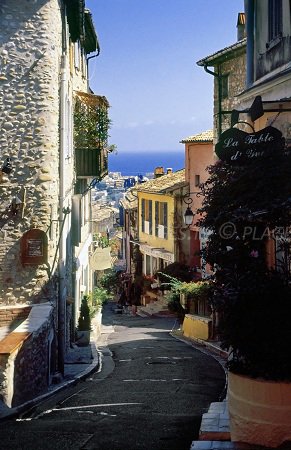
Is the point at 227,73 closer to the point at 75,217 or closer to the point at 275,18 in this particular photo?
the point at 75,217

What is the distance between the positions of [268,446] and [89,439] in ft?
8.10

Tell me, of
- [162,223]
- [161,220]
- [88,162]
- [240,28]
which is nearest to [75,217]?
[88,162]

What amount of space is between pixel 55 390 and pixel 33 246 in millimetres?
3600

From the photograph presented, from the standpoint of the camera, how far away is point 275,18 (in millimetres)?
12430

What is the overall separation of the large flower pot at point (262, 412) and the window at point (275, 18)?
22.0ft

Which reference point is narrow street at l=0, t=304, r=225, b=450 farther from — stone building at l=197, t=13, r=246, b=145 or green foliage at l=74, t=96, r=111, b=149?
stone building at l=197, t=13, r=246, b=145

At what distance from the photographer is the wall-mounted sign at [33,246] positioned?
53.7ft

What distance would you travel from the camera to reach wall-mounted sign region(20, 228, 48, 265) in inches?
645

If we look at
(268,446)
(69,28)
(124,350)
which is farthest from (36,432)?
(69,28)

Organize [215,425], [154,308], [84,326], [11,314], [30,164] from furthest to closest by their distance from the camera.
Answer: [154,308] < [84,326] < [30,164] < [11,314] < [215,425]

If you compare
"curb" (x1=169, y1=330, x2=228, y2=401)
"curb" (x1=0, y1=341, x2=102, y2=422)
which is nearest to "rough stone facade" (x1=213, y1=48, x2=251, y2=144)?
"curb" (x1=169, y1=330, x2=228, y2=401)

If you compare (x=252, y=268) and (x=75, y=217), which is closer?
(x=252, y=268)

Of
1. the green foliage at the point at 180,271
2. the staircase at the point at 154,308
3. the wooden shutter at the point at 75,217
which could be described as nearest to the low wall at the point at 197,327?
the wooden shutter at the point at 75,217

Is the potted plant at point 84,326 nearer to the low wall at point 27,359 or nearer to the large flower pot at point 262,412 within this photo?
the low wall at point 27,359
